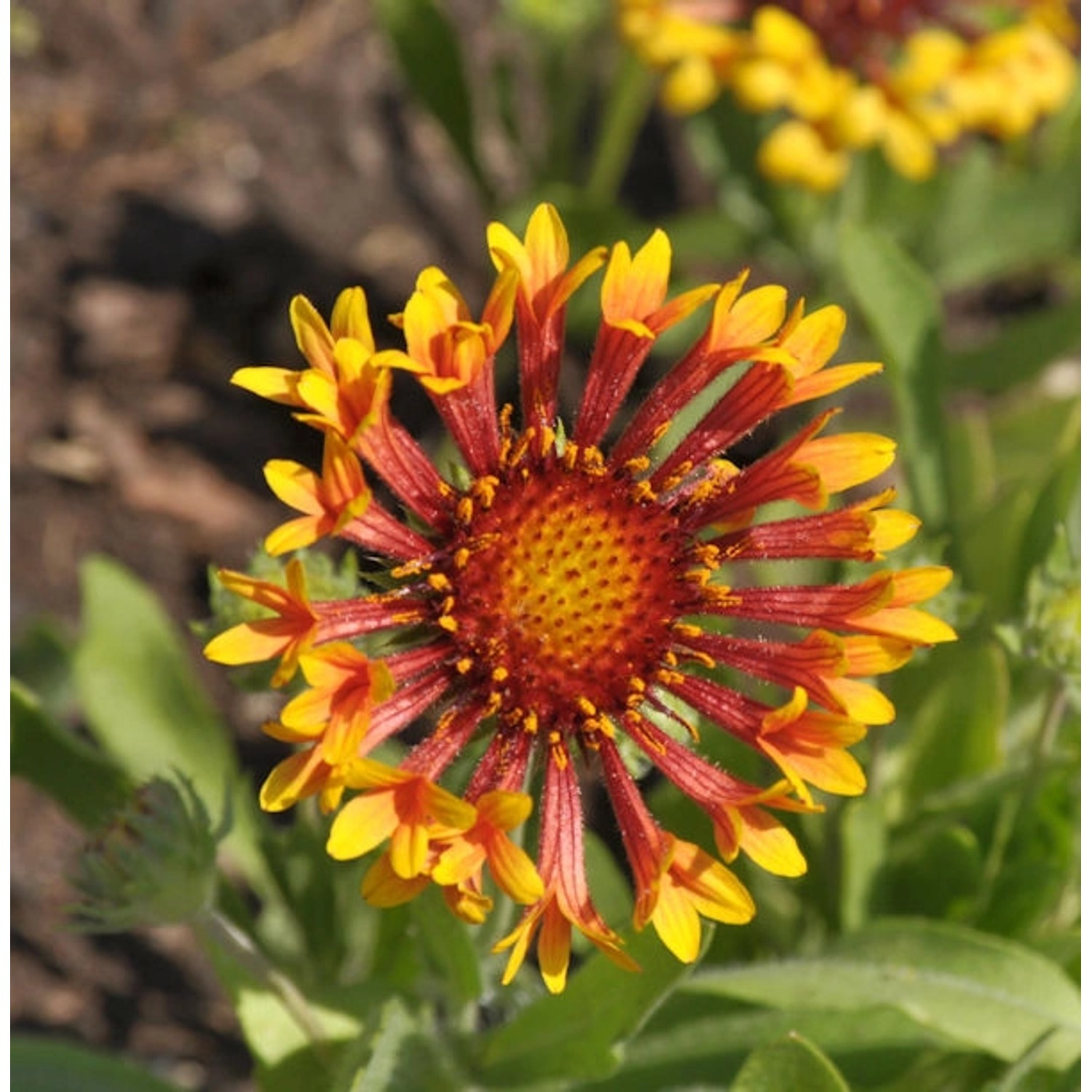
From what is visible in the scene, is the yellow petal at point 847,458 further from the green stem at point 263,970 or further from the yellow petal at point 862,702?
the green stem at point 263,970

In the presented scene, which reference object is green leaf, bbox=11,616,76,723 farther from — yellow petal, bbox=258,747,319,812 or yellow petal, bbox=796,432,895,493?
yellow petal, bbox=796,432,895,493

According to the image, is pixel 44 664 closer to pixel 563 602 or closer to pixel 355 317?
pixel 563 602

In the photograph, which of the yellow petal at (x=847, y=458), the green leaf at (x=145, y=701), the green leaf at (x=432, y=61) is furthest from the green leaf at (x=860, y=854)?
the green leaf at (x=432, y=61)

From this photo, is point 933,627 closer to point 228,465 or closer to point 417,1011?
point 417,1011

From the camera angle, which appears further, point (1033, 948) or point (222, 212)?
point (222, 212)

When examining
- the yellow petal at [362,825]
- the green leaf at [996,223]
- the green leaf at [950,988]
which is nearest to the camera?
the yellow petal at [362,825]

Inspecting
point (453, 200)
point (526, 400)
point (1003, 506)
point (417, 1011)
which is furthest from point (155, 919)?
point (453, 200)
